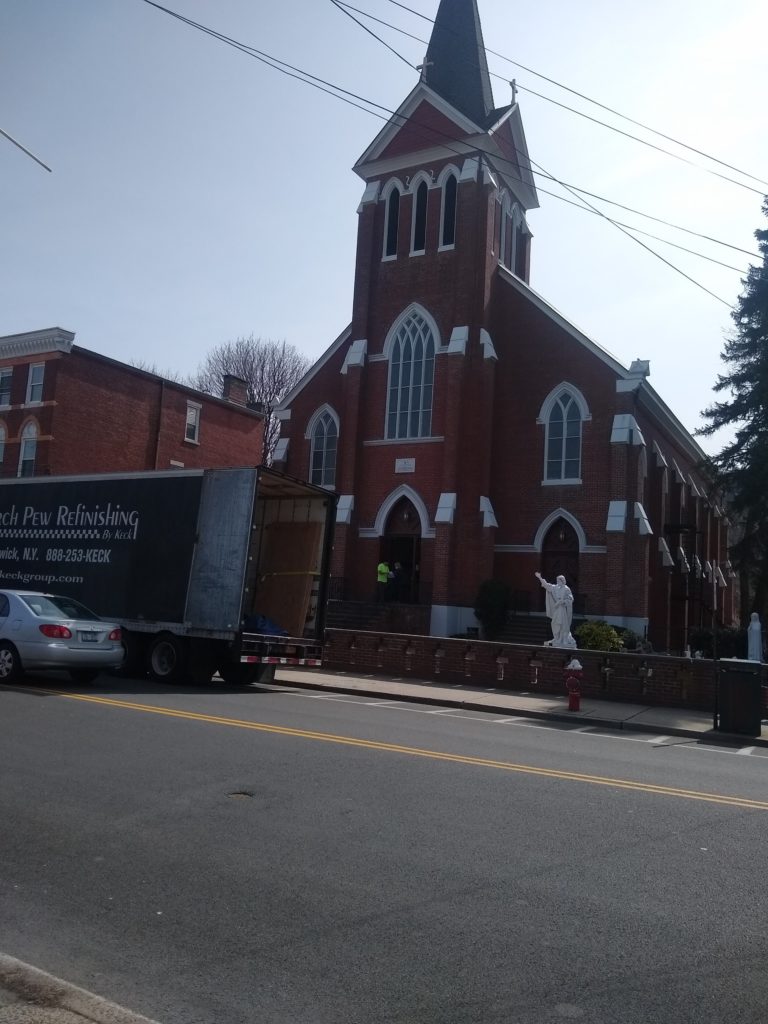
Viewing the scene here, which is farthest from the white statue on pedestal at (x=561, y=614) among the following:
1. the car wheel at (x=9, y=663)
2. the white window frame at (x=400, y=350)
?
the car wheel at (x=9, y=663)

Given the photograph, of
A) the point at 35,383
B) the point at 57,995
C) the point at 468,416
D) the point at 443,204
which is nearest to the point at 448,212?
the point at 443,204

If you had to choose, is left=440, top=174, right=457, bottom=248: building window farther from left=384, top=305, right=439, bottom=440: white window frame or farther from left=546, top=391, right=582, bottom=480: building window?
left=546, top=391, right=582, bottom=480: building window

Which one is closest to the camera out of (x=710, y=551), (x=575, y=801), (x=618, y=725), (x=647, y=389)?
(x=575, y=801)

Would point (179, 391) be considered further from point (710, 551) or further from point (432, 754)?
point (432, 754)

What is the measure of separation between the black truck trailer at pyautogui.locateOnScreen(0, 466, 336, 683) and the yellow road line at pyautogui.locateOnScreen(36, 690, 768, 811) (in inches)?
125

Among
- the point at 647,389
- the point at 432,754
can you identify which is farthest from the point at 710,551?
the point at 432,754

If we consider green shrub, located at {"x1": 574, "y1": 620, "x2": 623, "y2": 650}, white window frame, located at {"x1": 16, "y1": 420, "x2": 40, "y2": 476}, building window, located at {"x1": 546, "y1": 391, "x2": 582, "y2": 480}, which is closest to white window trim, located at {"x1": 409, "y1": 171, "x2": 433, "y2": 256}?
building window, located at {"x1": 546, "y1": 391, "x2": 582, "y2": 480}

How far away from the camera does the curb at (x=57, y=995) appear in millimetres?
3590

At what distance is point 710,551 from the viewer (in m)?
44.6

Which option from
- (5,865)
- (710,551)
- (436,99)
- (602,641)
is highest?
(436,99)

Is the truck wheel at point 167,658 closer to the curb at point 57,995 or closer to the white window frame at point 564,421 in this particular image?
the curb at point 57,995

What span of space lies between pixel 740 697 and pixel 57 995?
40.7 ft

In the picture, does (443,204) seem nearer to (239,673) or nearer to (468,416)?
(468,416)

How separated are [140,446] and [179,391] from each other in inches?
142
